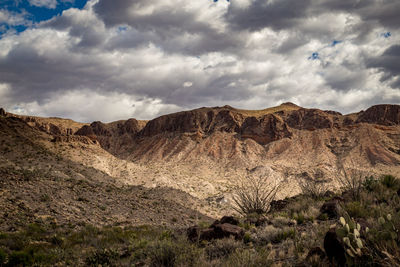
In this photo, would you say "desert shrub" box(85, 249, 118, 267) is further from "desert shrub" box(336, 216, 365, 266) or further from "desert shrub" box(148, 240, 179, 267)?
"desert shrub" box(336, 216, 365, 266)

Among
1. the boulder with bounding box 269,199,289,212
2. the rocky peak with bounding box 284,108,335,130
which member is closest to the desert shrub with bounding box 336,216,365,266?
the boulder with bounding box 269,199,289,212

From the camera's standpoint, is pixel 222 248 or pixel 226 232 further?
pixel 226 232

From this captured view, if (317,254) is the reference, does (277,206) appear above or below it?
below

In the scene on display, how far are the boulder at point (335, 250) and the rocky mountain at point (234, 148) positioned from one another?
37.4 metres

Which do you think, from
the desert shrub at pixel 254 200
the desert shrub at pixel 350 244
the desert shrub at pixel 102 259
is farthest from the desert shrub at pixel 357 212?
the desert shrub at pixel 102 259

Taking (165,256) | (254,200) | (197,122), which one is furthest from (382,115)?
(165,256)

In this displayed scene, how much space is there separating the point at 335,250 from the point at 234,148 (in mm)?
72580

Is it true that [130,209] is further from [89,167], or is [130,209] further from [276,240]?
[89,167]

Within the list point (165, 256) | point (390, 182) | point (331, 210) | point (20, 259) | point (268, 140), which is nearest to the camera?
point (165, 256)

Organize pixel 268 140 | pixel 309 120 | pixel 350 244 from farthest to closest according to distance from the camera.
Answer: pixel 309 120 → pixel 268 140 → pixel 350 244

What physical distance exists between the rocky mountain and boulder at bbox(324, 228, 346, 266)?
123 ft

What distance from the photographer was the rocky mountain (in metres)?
47.4

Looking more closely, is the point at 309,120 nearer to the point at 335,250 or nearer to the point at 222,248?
the point at 222,248

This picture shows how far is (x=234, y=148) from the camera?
76812mm
